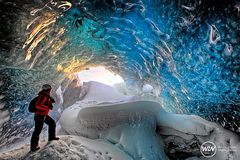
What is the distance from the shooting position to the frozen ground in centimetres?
469

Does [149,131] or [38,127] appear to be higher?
[38,127]

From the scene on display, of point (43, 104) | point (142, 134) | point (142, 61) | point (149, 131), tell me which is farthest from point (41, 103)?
point (142, 61)

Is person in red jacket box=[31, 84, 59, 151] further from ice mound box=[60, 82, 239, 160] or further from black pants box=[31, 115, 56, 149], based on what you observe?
ice mound box=[60, 82, 239, 160]

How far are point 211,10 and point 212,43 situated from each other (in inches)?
24.7

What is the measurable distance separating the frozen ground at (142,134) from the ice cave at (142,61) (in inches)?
0.9

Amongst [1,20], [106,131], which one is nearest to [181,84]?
[106,131]
